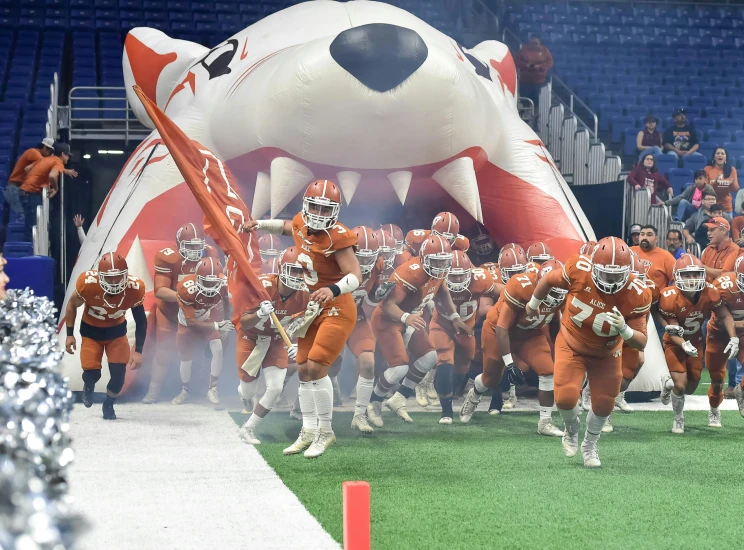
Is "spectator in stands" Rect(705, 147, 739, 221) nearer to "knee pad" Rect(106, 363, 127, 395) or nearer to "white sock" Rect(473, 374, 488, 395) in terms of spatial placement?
"white sock" Rect(473, 374, 488, 395)

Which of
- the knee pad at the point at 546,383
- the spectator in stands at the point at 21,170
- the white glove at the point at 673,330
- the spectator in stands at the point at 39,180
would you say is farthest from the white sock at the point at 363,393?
the spectator in stands at the point at 21,170

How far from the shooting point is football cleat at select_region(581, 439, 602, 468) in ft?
20.2

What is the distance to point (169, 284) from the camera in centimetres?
880

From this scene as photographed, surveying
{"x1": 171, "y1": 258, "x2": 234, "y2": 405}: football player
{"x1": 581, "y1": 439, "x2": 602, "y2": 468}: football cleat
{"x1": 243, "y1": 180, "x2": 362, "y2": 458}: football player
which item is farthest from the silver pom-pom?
{"x1": 171, "y1": 258, "x2": 234, "y2": 405}: football player

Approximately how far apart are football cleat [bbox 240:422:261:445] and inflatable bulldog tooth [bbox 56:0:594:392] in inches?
88.6

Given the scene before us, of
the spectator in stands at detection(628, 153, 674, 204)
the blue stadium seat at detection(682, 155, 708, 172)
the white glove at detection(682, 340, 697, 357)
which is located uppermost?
the blue stadium seat at detection(682, 155, 708, 172)

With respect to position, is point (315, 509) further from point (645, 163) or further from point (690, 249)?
point (645, 163)

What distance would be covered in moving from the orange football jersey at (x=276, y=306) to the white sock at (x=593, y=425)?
2184mm

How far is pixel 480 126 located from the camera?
8781 millimetres

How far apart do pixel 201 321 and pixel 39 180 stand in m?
3.38

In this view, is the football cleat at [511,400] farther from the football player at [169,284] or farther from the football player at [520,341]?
the football player at [169,284]

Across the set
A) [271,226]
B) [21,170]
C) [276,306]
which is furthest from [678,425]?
[21,170]

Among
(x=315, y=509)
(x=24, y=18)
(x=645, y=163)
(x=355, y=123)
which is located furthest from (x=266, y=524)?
(x=24, y=18)

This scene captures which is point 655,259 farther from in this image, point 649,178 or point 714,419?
point 649,178
